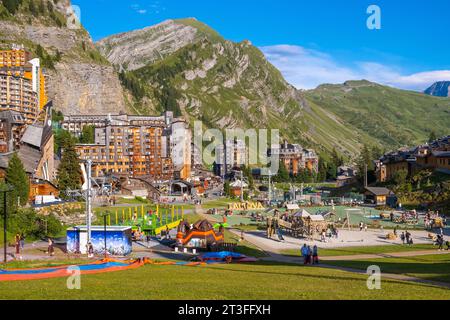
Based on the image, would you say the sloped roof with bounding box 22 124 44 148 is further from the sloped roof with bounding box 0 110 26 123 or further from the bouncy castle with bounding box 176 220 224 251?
the bouncy castle with bounding box 176 220 224 251

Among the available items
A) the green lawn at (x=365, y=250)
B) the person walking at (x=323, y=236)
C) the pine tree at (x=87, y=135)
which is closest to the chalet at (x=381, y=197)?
the person walking at (x=323, y=236)

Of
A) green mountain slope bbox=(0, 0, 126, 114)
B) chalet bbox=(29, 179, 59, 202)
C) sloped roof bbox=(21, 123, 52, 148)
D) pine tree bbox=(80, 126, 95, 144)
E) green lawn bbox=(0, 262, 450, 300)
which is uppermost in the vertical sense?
green mountain slope bbox=(0, 0, 126, 114)

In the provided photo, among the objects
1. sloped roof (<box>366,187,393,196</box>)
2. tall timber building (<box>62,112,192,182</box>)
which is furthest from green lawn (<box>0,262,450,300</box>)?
tall timber building (<box>62,112,192,182</box>)

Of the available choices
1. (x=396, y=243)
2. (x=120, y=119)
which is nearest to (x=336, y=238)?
(x=396, y=243)

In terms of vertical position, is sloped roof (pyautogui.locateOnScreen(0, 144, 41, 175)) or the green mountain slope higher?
the green mountain slope

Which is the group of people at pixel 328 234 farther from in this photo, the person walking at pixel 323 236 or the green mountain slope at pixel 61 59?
the green mountain slope at pixel 61 59

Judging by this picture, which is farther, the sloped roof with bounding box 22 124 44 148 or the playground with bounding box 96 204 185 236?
the sloped roof with bounding box 22 124 44 148

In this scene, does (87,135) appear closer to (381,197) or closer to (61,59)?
(61,59)

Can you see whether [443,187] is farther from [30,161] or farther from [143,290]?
[143,290]
